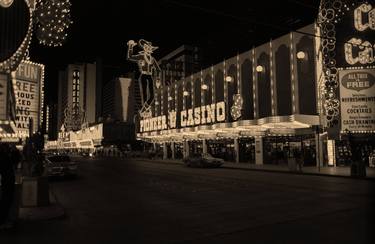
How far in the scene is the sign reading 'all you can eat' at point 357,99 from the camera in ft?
89.5

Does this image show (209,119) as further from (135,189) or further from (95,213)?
(95,213)

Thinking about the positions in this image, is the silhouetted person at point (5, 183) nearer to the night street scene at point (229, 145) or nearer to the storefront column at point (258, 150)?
the night street scene at point (229, 145)

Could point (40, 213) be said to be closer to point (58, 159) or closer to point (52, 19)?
point (52, 19)

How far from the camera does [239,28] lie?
6328cm

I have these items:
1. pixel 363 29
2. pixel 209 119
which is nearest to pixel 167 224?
pixel 363 29

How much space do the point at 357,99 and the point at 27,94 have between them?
2258 centimetres

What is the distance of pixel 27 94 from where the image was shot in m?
14.6

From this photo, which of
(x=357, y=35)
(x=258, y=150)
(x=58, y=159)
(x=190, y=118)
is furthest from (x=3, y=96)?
(x=190, y=118)

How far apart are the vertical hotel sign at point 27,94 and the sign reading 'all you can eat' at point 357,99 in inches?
849

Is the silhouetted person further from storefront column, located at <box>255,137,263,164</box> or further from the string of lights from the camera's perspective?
storefront column, located at <box>255,137,263,164</box>

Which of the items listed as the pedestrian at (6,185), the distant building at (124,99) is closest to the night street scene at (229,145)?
the pedestrian at (6,185)

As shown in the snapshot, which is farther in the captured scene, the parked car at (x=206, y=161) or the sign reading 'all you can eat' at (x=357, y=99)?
the parked car at (x=206, y=161)

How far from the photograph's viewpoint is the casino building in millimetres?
28000

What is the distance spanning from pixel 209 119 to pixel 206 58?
3454 cm
